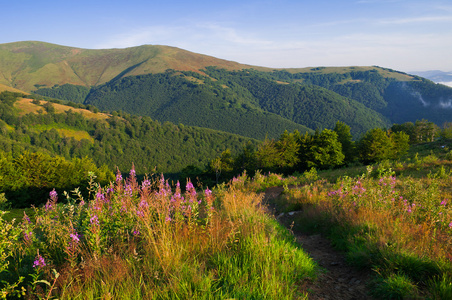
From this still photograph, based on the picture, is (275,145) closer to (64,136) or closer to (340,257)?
(340,257)

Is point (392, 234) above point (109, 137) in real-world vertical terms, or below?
above

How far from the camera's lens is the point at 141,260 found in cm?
278

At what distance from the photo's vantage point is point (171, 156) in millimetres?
133625

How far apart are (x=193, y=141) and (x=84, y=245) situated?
143m

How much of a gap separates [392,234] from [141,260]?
3.43 m

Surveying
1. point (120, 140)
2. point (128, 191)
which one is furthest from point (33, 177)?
point (120, 140)

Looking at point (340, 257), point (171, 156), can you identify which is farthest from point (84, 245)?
point (171, 156)

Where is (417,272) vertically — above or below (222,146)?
above

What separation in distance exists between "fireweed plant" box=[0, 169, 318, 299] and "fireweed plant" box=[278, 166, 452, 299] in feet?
2.99

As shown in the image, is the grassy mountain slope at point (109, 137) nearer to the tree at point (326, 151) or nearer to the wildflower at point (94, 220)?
the tree at point (326, 151)

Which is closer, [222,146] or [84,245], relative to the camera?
[84,245]

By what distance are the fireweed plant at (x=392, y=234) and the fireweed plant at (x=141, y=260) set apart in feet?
2.99

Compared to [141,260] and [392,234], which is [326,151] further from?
[141,260]

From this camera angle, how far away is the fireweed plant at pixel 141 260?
2273 millimetres
